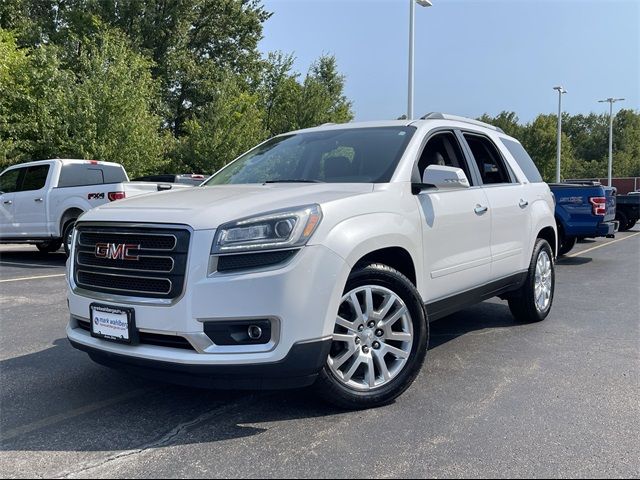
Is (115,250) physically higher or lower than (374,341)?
higher

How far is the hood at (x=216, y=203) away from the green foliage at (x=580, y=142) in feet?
156

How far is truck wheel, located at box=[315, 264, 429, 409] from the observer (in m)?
3.34

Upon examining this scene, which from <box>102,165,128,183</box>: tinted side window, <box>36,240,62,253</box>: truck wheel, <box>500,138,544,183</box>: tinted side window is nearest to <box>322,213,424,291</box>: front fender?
<box>500,138,544,183</box>: tinted side window

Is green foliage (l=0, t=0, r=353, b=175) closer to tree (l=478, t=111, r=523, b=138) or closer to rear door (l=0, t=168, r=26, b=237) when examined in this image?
rear door (l=0, t=168, r=26, b=237)

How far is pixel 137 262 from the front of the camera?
126 inches

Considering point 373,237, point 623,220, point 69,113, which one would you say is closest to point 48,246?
point 69,113

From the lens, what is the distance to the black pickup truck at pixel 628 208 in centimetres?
1995

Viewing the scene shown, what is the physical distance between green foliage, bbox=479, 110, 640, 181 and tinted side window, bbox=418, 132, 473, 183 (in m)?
45.9

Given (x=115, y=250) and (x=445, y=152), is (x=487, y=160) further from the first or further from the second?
(x=115, y=250)

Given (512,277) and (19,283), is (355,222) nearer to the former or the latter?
(512,277)

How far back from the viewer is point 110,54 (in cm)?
1997

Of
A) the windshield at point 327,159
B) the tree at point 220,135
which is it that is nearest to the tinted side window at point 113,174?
the windshield at point 327,159

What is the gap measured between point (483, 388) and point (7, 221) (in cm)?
1094

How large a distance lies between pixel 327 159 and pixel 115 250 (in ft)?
5.86
